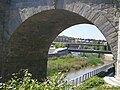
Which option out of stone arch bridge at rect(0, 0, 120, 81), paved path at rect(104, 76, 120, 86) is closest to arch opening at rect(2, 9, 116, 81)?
stone arch bridge at rect(0, 0, 120, 81)

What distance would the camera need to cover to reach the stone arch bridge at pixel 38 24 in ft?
17.4

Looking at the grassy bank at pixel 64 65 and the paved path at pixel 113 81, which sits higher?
the paved path at pixel 113 81

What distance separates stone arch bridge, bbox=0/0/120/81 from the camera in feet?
17.4

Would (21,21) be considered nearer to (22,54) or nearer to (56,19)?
(56,19)

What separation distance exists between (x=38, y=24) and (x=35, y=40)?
42.7 inches

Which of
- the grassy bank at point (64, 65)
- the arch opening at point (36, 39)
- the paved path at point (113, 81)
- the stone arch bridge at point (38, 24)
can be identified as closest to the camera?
the paved path at point (113, 81)

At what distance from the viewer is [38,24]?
7.66 metres

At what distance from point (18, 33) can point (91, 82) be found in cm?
307

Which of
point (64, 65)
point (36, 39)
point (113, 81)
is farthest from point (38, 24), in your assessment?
point (64, 65)

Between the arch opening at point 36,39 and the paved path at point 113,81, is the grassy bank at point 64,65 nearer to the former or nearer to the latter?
the arch opening at point 36,39

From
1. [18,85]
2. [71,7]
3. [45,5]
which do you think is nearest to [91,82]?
[71,7]

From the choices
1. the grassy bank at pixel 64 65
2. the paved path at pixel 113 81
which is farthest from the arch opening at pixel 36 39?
the grassy bank at pixel 64 65

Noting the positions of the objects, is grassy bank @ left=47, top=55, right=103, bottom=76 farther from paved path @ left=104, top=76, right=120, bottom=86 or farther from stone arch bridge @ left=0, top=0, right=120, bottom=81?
paved path @ left=104, top=76, right=120, bottom=86

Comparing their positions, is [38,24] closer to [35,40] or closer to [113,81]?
[35,40]
